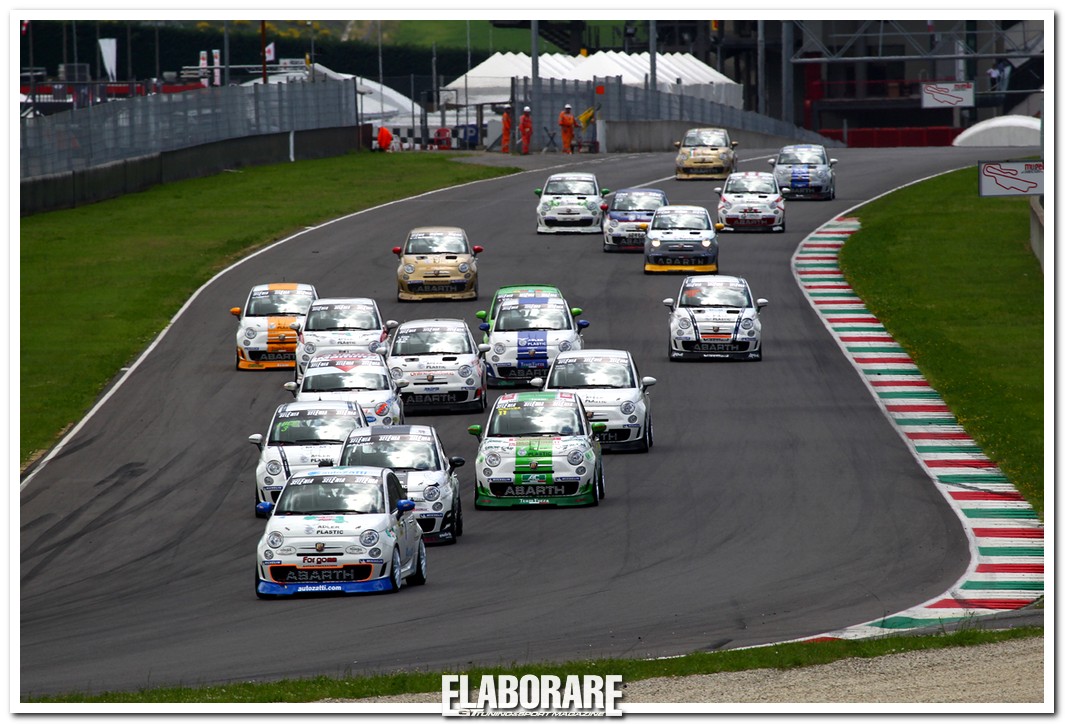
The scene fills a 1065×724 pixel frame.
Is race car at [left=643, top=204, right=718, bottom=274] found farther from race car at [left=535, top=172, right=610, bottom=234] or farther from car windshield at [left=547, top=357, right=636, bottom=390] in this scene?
car windshield at [left=547, top=357, right=636, bottom=390]

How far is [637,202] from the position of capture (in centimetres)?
5422

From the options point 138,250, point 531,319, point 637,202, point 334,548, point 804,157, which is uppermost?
point 804,157

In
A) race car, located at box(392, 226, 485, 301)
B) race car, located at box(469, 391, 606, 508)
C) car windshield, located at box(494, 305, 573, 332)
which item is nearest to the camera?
race car, located at box(469, 391, 606, 508)

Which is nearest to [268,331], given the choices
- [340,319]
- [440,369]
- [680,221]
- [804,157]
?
[340,319]

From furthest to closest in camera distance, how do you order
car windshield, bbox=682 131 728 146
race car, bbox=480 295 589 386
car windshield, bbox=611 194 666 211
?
1. car windshield, bbox=682 131 728 146
2. car windshield, bbox=611 194 666 211
3. race car, bbox=480 295 589 386

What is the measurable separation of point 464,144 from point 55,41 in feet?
101

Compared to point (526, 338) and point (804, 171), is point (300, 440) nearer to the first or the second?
point (526, 338)

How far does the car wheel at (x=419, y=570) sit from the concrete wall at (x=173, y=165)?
1506 inches

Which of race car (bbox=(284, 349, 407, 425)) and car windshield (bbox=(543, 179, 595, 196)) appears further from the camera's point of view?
car windshield (bbox=(543, 179, 595, 196))

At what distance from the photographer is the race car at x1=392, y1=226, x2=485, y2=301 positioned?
46.4 m

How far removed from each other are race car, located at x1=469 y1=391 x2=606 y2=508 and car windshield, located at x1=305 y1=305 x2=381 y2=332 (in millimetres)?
10560

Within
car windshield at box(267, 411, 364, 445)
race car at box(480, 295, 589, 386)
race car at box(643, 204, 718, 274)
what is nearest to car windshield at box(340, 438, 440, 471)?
car windshield at box(267, 411, 364, 445)

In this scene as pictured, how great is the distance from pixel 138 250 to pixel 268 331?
1863 cm
